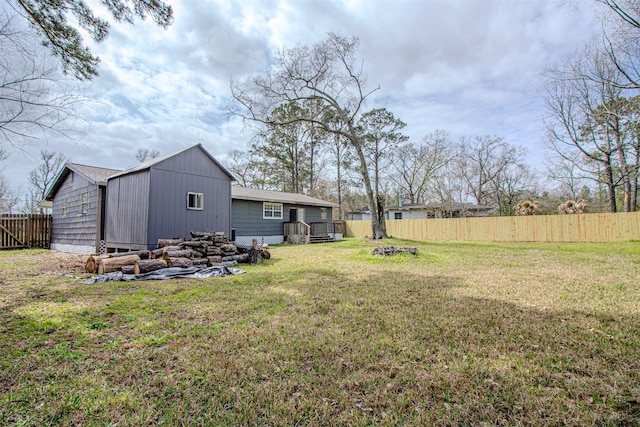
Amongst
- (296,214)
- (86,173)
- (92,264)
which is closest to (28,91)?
(92,264)

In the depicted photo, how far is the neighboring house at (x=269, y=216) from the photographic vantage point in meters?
14.4

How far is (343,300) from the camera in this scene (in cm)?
424

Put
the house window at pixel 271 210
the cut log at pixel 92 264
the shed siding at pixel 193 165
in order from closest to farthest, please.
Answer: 1. the cut log at pixel 92 264
2. the shed siding at pixel 193 165
3. the house window at pixel 271 210

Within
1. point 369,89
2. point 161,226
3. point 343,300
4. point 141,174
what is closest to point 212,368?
point 343,300

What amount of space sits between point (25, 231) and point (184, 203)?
10.3m

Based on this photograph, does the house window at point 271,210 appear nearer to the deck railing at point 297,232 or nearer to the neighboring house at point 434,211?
the deck railing at point 297,232

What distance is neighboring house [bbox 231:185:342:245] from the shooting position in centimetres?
1440

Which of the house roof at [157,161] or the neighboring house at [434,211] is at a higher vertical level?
the house roof at [157,161]

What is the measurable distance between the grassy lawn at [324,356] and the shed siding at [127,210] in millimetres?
4331

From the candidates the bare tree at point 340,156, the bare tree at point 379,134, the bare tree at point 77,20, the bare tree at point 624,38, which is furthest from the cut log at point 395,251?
the bare tree at point 340,156

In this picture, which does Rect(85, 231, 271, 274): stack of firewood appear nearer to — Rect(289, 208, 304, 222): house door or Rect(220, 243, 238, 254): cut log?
Rect(220, 243, 238, 254): cut log

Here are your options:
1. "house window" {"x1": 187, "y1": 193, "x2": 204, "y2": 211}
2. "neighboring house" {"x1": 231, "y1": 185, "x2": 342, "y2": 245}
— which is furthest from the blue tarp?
"neighboring house" {"x1": 231, "y1": 185, "x2": 342, "y2": 245}

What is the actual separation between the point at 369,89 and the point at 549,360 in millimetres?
15367

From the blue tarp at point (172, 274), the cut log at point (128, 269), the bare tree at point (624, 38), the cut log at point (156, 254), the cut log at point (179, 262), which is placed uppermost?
the bare tree at point (624, 38)
